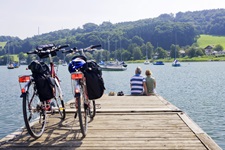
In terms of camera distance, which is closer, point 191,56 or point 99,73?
point 99,73

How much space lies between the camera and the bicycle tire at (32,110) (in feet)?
19.5

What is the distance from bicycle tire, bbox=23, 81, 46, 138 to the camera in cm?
595

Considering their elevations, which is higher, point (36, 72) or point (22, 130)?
point (36, 72)

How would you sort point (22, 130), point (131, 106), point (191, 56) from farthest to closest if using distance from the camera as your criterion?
point (191, 56)
point (131, 106)
point (22, 130)

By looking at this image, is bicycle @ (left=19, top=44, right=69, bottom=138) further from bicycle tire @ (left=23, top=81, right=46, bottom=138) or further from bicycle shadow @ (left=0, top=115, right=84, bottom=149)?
bicycle shadow @ (left=0, top=115, right=84, bottom=149)

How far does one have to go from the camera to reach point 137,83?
520 inches

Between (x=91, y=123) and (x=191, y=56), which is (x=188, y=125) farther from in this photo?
(x=191, y=56)

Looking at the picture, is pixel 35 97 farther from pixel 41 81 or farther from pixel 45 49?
pixel 45 49

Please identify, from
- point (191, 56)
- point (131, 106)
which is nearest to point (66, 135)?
point (131, 106)

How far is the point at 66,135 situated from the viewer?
644 cm

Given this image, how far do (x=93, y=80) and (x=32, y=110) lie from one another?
4.15 feet

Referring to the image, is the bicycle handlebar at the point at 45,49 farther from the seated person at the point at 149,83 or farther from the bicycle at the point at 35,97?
the seated person at the point at 149,83

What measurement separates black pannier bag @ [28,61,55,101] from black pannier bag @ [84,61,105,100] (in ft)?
2.40

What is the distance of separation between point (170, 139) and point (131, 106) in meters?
4.29
